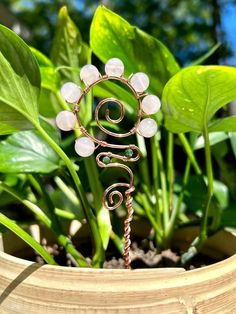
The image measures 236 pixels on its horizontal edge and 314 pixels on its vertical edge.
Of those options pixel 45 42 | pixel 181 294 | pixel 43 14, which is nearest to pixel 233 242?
pixel 181 294

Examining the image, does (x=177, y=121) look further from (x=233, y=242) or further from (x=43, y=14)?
(x=43, y=14)

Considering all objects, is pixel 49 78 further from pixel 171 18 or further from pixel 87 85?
pixel 171 18

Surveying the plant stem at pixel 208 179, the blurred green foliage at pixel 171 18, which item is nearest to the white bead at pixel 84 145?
the plant stem at pixel 208 179

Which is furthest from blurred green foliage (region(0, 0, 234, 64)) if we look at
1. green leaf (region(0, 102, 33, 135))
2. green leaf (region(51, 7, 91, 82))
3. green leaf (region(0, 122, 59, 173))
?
green leaf (region(0, 102, 33, 135))

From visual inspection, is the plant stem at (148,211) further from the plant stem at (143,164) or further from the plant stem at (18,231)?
the plant stem at (18,231)

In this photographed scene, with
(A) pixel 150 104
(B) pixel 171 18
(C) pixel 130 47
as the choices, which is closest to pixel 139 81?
(A) pixel 150 104

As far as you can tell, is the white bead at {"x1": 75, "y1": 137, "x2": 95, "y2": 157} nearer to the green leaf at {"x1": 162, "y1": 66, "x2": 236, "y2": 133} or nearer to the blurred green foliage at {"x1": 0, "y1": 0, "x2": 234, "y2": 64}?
the green leaf at {"x1": 162, "y1": 66, "x2": 236, "y2": 133}

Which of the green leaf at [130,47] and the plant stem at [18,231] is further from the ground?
the green leaf at [130,47]
